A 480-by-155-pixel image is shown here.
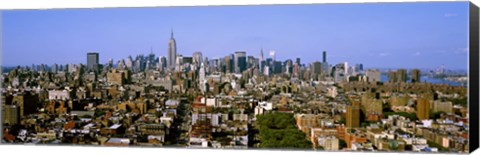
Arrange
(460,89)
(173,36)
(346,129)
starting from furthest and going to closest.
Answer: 1. (173,36)
2. (346,129)
3. (460,89)

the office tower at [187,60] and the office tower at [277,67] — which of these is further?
the office tower at [187,60]

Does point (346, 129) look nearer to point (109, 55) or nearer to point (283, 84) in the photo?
point (283, 84)

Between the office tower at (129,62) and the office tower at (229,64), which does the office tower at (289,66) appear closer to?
the office tower at (229,64)

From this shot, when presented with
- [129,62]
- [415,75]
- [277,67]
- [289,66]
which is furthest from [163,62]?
[415,75]

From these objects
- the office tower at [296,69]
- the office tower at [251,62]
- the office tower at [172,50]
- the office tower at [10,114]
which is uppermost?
the office tower at [172,50]

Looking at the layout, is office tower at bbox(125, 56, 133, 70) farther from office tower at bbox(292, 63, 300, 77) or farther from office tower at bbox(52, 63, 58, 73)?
office tower at bbox(292, 63, 300, 77)

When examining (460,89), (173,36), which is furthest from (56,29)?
(460,89)

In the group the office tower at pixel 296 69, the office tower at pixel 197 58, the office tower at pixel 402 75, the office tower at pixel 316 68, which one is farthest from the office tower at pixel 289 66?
the office tower at pixel 402 75
